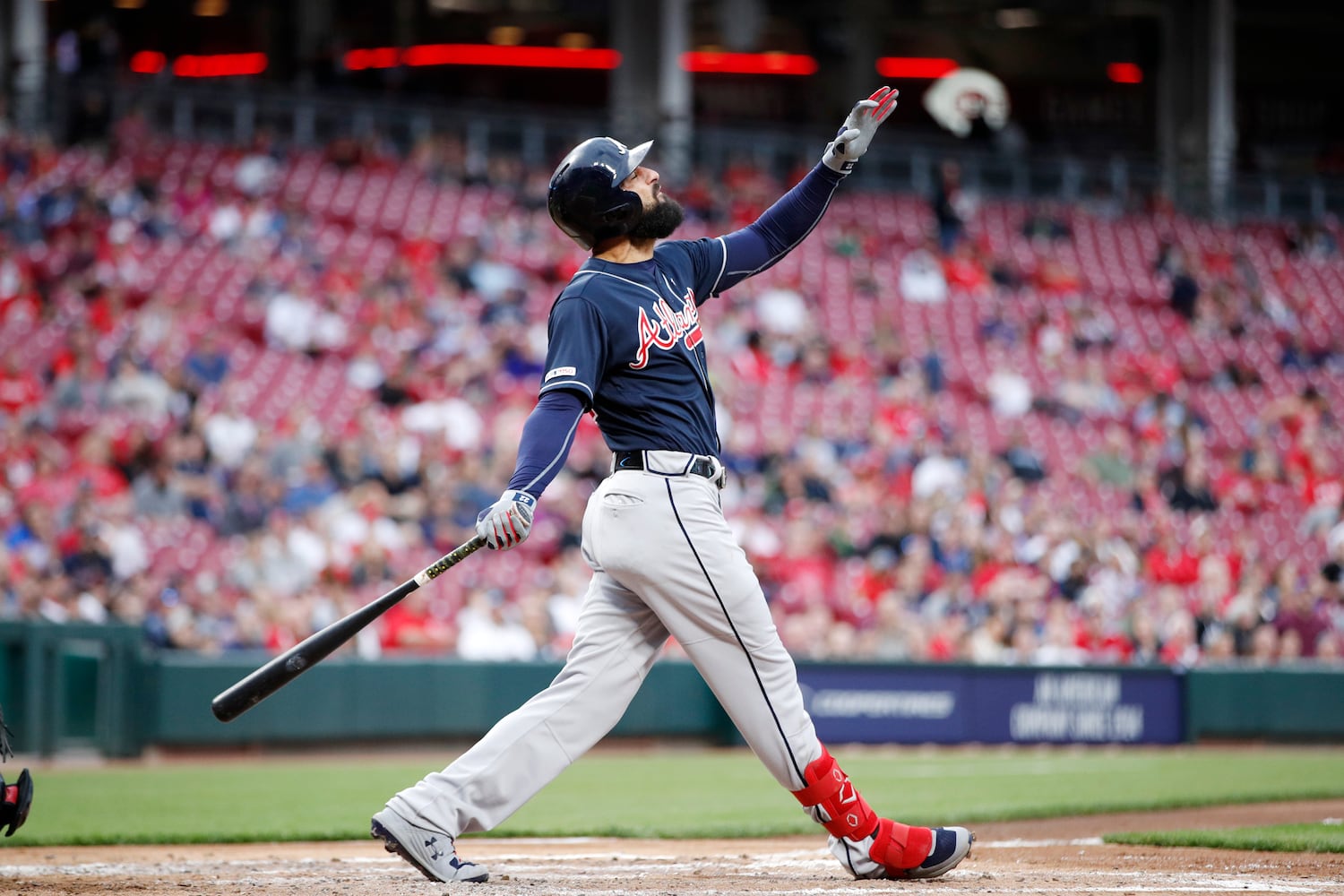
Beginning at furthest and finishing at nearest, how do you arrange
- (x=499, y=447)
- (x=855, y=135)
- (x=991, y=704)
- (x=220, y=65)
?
1. (x=220, y=65)
2. (x=499, y=447)
3. (x=991, y=704)
4. (x=855, y=135)

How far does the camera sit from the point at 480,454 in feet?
45.0

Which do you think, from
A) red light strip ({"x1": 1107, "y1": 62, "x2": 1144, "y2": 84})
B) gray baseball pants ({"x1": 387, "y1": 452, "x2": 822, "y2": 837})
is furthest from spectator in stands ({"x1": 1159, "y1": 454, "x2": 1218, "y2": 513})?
red light strip ({"x1": 1107, "y1": 62, "x2": 1144, "y2": 84})

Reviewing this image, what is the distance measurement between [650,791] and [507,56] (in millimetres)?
22466

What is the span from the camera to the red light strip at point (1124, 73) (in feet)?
100

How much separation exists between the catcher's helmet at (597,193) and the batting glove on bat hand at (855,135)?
22.1 inches

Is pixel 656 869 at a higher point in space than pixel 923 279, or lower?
lower

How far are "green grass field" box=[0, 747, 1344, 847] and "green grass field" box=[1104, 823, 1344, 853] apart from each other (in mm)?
1046

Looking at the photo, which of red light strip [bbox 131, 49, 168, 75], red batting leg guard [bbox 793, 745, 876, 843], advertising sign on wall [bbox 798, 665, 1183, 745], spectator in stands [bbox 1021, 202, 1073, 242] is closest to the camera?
red batting leg guard [bbox 793, 745, 876, 843]

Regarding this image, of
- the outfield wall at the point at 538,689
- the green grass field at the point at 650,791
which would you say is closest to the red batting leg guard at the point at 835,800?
the green grass field at the point at 650,791

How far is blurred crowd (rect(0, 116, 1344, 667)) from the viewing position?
39.5ft

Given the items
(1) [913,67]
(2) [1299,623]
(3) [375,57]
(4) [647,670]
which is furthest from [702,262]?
(1) [913,67]

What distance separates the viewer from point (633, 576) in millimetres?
4250

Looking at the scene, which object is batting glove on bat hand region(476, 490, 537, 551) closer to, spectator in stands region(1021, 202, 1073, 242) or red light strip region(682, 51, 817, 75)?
spectator in stands region(1021, 202, 1073, 242)

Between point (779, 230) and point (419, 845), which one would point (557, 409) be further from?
point (419, 845)
